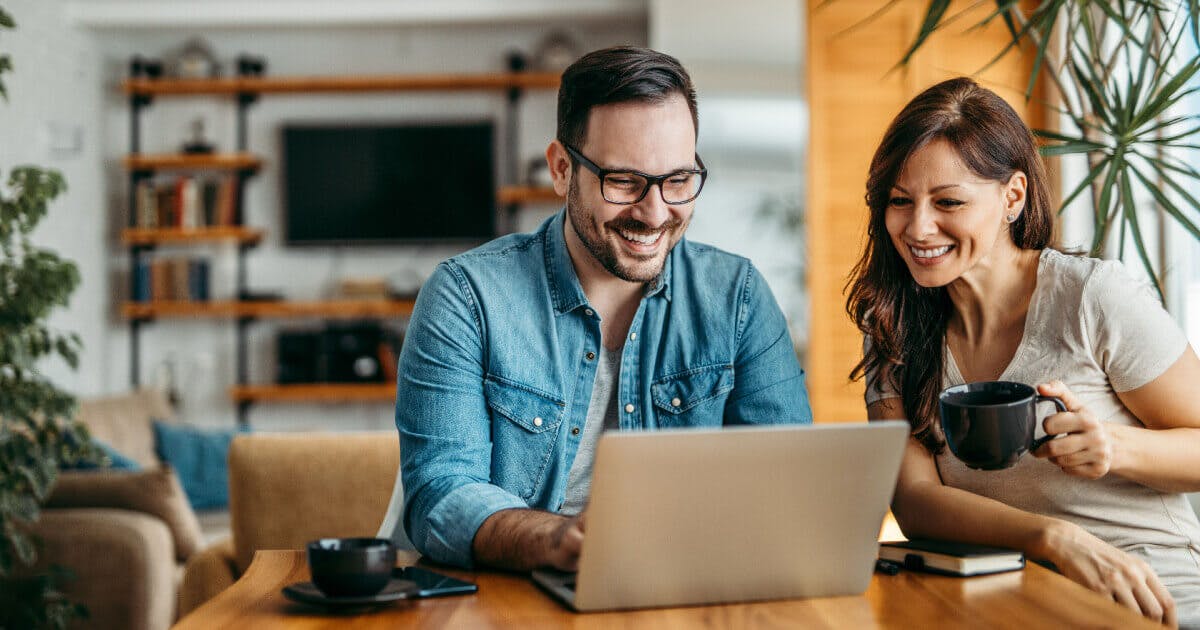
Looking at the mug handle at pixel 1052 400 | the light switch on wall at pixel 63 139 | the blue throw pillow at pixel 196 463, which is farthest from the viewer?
the light switch on wall at pixel 63 139

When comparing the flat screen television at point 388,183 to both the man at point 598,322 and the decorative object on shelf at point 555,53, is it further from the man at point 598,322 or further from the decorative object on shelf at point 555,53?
the man at point 598,322

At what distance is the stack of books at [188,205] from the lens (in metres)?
5.52

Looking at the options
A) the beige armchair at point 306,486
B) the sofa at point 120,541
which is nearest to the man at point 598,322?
the beige armchair at point 306,486

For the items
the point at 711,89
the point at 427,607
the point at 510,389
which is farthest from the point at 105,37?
the point at 427,607

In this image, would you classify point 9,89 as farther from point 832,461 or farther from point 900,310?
point 832,461

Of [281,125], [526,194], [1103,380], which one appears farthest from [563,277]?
[281,125]

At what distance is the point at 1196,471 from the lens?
4.54 feet

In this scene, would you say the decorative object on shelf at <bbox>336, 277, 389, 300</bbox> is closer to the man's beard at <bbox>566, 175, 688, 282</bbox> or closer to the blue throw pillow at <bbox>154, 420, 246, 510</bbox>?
the blue throw pillow at <bbox>154, 420, 246, 510</bbox>

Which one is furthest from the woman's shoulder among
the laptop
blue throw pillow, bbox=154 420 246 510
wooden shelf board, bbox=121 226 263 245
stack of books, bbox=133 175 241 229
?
stack of books, bbox=133 175 241 229

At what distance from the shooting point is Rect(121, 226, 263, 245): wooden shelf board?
5.45 metres

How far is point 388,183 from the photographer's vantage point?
5.62 m

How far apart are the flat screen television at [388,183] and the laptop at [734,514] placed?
4700 millimetres

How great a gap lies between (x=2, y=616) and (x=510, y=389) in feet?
6.43

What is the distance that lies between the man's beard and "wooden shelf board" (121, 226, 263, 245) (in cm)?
432
